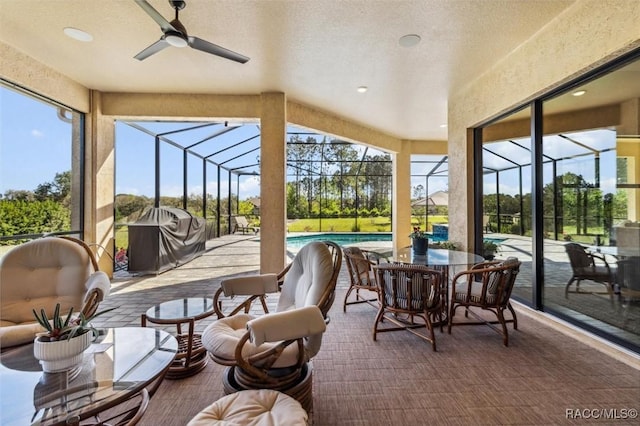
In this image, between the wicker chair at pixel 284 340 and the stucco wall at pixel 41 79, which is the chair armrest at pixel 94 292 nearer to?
the wicker chair at pixel 284 340

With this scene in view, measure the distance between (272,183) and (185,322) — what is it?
2990 mm

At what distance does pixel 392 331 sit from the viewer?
3.04 m

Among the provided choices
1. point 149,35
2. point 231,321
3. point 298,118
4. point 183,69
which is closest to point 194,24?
point 149,35

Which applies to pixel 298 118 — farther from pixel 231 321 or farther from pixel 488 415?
pixel 488 415

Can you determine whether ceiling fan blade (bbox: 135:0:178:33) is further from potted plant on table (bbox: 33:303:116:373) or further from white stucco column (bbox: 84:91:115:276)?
white stucco column (bbox: 84:91:115:276)

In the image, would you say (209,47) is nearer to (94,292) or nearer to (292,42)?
(292,42)

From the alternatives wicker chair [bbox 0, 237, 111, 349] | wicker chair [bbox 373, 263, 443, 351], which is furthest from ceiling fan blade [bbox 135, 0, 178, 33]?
wicker chair [bbox 373, 263, 443, 351]

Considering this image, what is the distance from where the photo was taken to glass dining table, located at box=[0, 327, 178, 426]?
1.17 meters

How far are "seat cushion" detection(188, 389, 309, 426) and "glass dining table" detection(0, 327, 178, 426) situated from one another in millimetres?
355

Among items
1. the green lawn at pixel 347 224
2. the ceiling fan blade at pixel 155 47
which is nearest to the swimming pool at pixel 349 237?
the green lawn at pixel 347 224

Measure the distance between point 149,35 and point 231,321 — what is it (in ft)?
10.8

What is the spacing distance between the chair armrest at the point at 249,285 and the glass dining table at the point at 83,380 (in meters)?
0.57

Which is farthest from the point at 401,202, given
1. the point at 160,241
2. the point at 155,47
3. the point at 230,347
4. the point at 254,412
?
the point at 254,412

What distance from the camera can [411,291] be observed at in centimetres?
270
